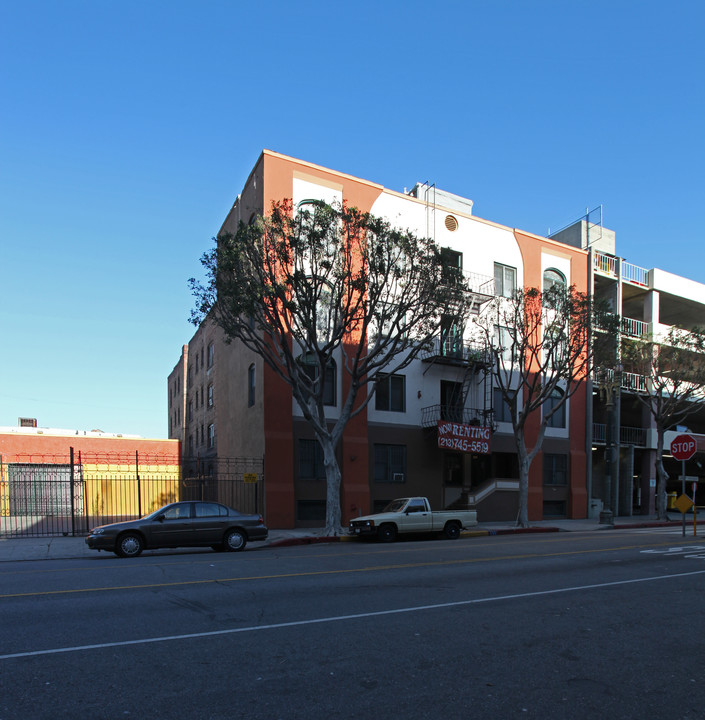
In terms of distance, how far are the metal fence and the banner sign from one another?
7.76 m

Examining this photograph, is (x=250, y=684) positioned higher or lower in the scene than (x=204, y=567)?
higher

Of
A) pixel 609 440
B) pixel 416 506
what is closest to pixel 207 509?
pixel 416 506

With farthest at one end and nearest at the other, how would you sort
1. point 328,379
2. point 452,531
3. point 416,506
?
point 328,379 < point 452,531 < point 416,506

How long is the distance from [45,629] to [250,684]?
10.6 ft

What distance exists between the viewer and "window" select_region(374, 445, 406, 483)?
1042 inches

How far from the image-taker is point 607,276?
35031mm

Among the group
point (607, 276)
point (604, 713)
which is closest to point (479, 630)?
point (604, 713)

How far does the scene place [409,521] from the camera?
2016cm

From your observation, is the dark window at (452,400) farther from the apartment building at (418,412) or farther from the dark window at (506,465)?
the dark window at (506,465)

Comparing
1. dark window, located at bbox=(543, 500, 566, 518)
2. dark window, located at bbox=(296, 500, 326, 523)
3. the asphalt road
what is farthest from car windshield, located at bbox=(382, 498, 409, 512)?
dark window, located at bbox=(543, 500, 566, 518)

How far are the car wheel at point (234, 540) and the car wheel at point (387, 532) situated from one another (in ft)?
14.8

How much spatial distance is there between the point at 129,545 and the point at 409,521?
866cm

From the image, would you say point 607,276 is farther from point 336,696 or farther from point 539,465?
point 336,696

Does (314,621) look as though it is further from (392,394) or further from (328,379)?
(392,394)
